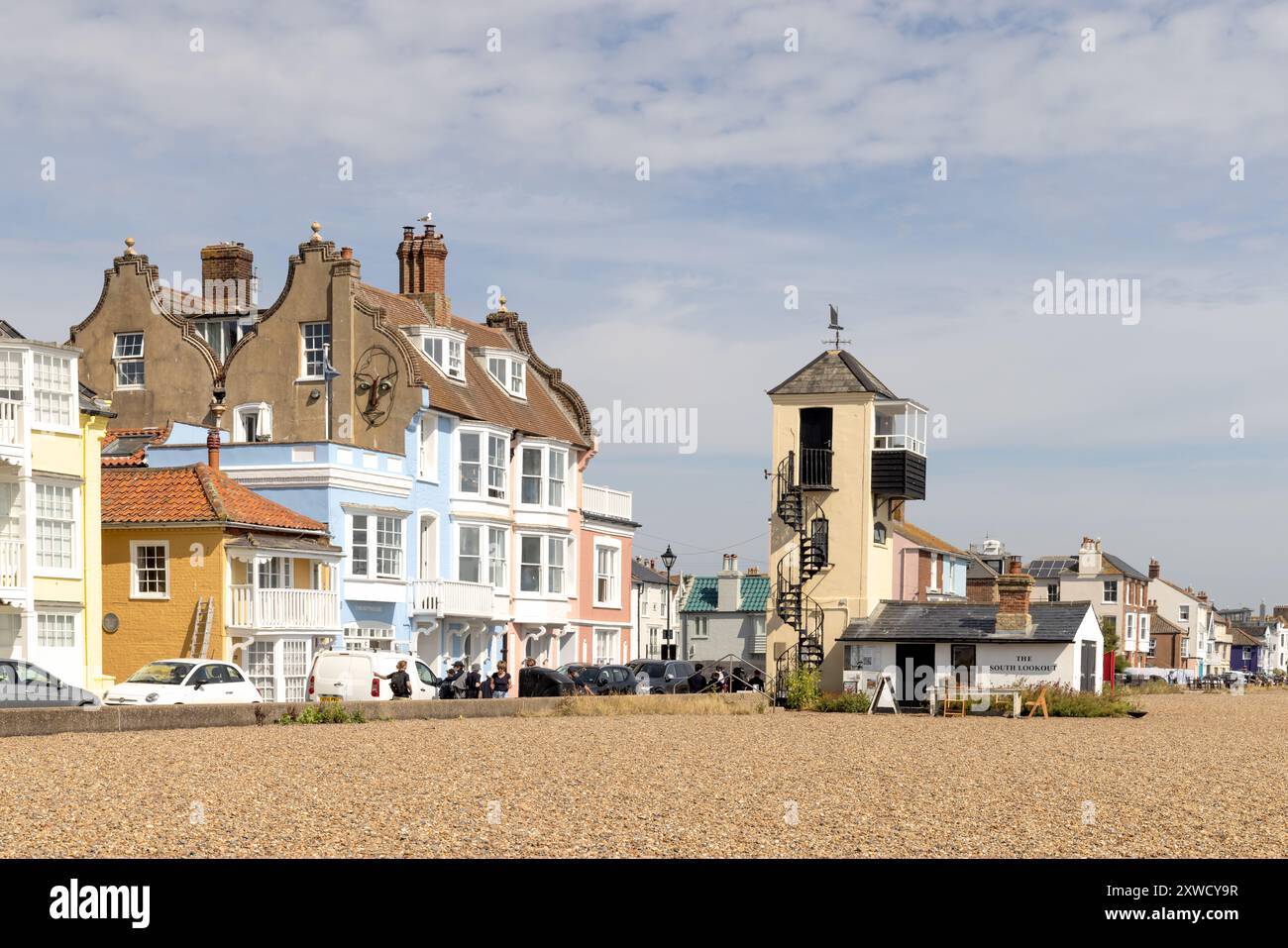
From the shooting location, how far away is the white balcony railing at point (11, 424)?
35.2 metres

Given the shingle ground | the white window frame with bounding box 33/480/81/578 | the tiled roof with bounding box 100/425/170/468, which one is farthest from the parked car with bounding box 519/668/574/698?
the shingle ground

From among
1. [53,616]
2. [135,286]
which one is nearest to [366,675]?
[53,616]

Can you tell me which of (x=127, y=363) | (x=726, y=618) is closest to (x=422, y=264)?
(x=127, y=363)

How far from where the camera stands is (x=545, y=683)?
4525 cm

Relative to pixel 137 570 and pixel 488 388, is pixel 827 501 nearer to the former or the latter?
pixel 488 388

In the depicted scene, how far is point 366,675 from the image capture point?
38.1 m

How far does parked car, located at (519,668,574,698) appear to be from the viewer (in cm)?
4467

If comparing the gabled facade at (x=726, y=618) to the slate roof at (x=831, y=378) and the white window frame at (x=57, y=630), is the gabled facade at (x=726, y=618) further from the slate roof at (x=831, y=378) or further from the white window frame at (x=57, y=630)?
the white window frame at (x=57, y=630)

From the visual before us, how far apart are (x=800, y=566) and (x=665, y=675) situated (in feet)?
16.6

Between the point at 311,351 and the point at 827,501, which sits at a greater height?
the point at 311,351

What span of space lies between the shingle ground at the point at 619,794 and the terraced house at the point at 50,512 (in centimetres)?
865

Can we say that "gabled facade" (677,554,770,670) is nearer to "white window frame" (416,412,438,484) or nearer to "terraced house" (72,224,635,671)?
"terraced house" (72,224,635,671)

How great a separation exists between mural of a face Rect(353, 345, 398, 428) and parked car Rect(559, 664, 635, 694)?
8649 mm

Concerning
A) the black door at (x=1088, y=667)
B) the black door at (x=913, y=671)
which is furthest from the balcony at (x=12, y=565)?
the black door at (x=1088, y=667)
